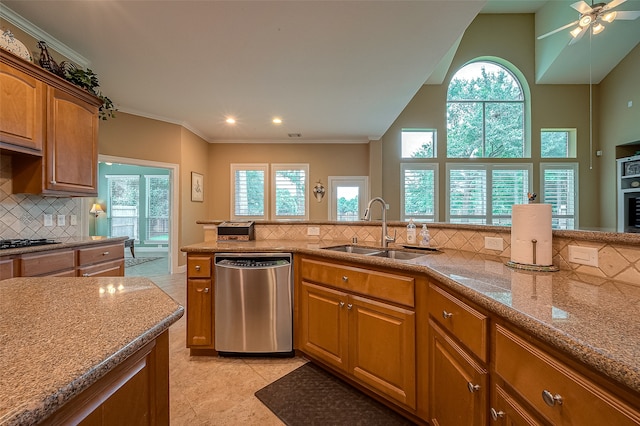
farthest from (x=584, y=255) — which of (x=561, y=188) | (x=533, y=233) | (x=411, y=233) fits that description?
(x=561, y=188)

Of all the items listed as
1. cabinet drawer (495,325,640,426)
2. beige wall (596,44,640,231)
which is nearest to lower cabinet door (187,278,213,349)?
cabinet drawer (495,325,640,426)

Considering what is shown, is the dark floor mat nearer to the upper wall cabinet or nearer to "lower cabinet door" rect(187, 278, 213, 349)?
"lower cabinet door" rect(187, 278, 213, 349)

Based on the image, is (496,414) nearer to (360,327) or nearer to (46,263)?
(360,327)

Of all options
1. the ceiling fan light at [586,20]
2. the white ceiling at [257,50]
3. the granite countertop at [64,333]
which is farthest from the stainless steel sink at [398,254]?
the ceiling fan light at [586,20]

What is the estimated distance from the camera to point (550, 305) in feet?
2.56

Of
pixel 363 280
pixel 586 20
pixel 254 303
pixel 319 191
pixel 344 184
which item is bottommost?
pixel 254 303

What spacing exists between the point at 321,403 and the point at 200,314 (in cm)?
111

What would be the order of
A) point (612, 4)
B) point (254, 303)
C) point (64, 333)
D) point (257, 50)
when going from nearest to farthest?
1. point (64, 333)
2. point (254, 303)
3. point (257, 50)
4. point (612, 4)

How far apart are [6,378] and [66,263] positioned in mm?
2229

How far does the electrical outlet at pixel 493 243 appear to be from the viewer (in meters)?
1.54

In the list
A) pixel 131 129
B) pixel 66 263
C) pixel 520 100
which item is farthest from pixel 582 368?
pixel 520 100

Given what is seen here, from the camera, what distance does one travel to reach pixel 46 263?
1891mm

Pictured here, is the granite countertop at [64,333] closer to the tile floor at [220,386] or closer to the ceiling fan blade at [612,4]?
the tile floor at [220,386]

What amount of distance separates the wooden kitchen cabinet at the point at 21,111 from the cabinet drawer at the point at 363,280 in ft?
7.57
